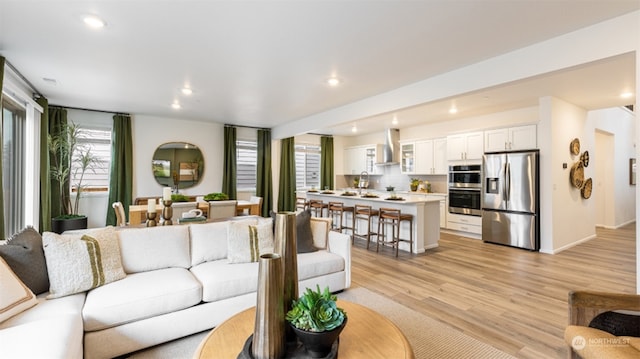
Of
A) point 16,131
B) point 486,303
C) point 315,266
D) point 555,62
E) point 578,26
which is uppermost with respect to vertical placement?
point 578,26

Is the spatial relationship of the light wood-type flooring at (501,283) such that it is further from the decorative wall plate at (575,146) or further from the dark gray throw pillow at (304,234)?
the decorative wall plate at (575,146)

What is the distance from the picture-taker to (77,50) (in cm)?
309

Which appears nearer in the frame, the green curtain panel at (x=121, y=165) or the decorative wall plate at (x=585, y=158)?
the decorative wall plate at (x=585, y=158)

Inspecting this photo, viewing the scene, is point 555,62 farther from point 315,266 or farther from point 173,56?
point 173,56

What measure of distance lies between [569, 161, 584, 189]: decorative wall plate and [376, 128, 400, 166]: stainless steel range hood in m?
3.73

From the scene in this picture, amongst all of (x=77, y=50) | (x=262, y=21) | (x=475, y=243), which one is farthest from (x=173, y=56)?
(x=475, y=243)

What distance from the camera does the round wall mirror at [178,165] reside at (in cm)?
655

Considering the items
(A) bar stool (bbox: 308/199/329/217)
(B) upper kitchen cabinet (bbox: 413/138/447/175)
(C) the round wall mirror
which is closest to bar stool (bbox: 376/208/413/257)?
(A) bar stool (bbox: 308/199/329/217)

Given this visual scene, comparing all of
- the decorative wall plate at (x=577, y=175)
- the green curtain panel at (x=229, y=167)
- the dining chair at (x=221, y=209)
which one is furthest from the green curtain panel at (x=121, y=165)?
the decorative wall plate at (x=577, y=175)

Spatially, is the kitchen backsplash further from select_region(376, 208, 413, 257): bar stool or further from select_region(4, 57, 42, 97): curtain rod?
select_region(4, 57, 42, 97): curtain rod

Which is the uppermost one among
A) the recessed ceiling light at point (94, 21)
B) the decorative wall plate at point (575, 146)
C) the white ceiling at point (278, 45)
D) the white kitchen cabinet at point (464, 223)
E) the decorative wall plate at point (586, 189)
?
the white ceiling at point (278, 45)

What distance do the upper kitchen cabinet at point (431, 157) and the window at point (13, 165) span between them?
751cm

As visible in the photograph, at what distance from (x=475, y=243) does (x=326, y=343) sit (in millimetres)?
5192

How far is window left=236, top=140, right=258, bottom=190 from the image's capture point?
7.69m
